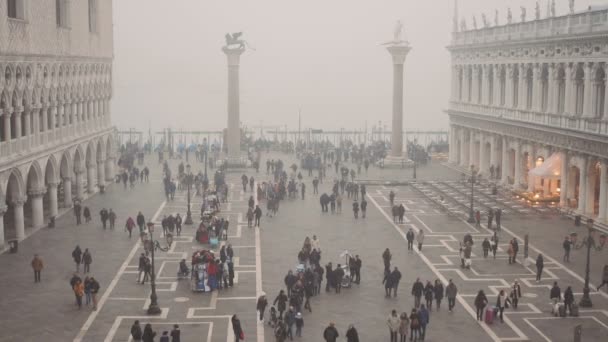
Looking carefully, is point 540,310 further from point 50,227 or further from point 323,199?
point 50,227

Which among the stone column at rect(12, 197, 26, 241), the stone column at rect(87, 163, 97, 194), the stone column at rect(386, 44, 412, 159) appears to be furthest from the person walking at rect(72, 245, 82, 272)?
the stone column at rect(386, 44, 412, 159)

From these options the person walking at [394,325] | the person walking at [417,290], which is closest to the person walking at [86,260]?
the person walking at [417,290]

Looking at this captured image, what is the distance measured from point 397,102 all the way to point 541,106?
1969cm

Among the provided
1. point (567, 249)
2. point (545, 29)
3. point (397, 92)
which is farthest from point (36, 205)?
point (397, 92)

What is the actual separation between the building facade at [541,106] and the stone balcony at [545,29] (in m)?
0.06

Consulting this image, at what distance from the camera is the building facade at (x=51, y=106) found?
3800 cm

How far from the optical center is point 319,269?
31484mm

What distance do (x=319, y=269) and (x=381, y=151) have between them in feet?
144

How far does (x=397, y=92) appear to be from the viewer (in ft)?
227

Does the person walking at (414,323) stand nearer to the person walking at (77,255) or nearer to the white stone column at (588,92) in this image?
the person walking at (77,255)

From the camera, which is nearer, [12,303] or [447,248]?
[12,303]

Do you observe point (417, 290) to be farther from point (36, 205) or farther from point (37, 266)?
point (36, 205)

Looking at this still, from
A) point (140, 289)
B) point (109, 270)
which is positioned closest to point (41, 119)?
point (109, 270)

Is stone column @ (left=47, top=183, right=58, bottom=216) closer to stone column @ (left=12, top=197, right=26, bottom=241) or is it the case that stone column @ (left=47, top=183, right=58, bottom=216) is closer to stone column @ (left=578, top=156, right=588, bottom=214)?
stone column @ (left=12, top=197, right=26, bottom=241)
